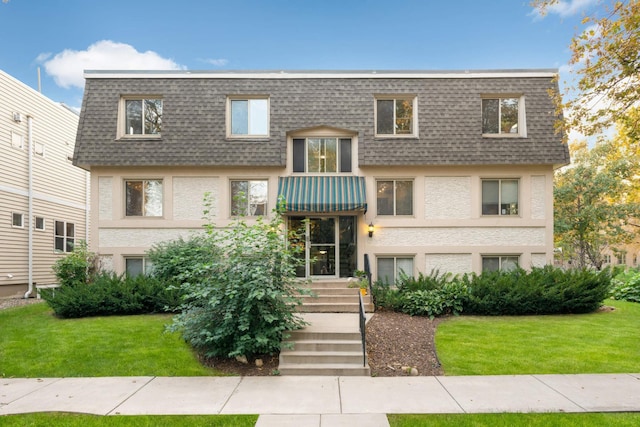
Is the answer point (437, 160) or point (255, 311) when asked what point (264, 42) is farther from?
point (255, 311)

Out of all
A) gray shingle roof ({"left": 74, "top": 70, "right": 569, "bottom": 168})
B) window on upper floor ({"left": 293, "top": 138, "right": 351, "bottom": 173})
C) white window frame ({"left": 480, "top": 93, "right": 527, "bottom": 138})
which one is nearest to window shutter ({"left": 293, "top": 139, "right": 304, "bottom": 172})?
window on upper floor ({"left": 293, "top": 138, "right": 351, "bottom": 173})

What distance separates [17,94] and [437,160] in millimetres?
18796

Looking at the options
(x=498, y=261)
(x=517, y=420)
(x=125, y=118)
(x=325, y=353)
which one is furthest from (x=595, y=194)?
(x=125, y=118)

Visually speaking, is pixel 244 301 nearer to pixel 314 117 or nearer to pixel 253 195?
pixel 253 195

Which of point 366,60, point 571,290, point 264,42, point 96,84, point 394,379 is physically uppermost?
point 264,42

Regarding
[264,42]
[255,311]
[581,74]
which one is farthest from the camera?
[264,42]

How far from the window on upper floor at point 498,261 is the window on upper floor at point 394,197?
3287 mm

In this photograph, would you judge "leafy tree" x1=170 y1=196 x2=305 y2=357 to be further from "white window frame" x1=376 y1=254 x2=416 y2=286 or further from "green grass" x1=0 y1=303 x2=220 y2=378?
"white window frame" x1=376 y1=254 x2=416 y2=286

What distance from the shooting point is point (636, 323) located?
1062 centimetres

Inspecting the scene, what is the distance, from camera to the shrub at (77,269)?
13567 millimetres

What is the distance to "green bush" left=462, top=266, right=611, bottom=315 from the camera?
1139cm

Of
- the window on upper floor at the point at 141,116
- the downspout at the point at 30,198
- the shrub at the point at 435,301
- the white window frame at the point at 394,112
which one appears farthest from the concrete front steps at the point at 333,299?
the downspout at the point at 30,198

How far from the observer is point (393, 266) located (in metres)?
14.2

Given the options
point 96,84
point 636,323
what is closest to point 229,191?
point 96,84
